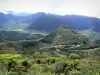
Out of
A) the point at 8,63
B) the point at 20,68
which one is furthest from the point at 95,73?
the point at 8,63

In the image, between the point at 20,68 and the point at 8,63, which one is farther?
the point at 8,63

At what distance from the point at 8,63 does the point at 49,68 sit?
2459 centimetres

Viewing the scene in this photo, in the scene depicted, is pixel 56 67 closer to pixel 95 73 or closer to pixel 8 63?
pixel 8 63

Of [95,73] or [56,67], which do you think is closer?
[95,73]

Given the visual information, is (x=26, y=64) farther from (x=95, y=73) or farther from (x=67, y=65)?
(x=95, y=73)

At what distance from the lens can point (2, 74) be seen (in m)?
56.1

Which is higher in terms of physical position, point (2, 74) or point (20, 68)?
point (2, 74)

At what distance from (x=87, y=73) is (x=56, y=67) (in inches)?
1714

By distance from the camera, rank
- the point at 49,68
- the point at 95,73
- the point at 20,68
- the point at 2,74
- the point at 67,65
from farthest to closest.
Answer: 1. the point at 67,65
2. the point at 20,68
3. the point at 49,68
4. the point at 95,73
5. the point at 2,74

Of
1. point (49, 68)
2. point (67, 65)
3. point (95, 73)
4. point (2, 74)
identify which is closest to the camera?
point (2, 74)

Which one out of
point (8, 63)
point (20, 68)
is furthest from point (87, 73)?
point (8, 63)

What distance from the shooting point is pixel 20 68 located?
10919cm

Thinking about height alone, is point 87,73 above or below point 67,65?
above

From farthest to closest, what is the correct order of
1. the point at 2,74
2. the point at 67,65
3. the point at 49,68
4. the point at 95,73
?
the point at 67,65 < the point at 49,68 < the point at 95,73 < the point at 2,74
